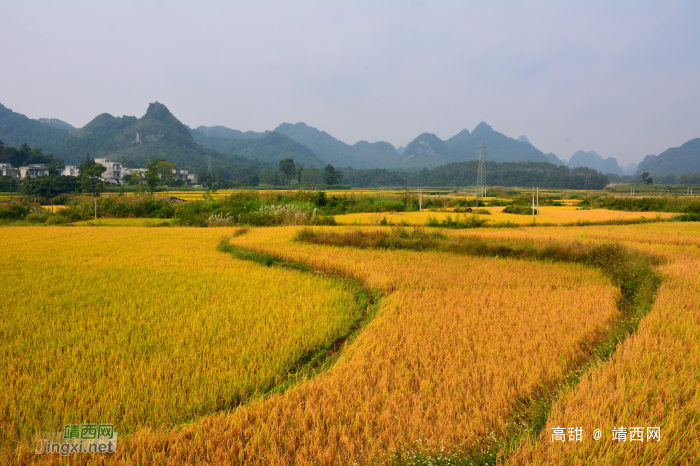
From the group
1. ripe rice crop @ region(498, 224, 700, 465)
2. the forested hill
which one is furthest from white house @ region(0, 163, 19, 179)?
ripe rice crop @ region(498, 224, 700, 465)

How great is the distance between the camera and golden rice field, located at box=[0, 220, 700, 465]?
2.28 meters

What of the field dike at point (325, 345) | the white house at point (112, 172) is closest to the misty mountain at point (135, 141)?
the white house at point (112, 172)

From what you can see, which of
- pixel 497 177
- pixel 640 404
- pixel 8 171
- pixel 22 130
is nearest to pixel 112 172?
pixel 8 171

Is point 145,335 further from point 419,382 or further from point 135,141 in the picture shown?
point 135,141

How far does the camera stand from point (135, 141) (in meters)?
127

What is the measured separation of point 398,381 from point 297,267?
567 centimetres

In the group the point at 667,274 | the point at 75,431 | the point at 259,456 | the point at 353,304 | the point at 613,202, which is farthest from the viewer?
the point at 613,202

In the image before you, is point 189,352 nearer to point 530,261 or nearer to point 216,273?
point 216,273

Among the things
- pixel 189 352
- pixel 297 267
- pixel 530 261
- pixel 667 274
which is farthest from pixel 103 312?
pixel 667 274

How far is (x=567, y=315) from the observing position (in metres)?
4.76

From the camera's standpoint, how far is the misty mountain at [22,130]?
420ft

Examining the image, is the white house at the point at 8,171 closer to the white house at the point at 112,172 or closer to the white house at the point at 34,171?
the white house at the point at 34,171

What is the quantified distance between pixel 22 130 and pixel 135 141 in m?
47.4

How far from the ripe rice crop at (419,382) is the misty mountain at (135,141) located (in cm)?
10958
